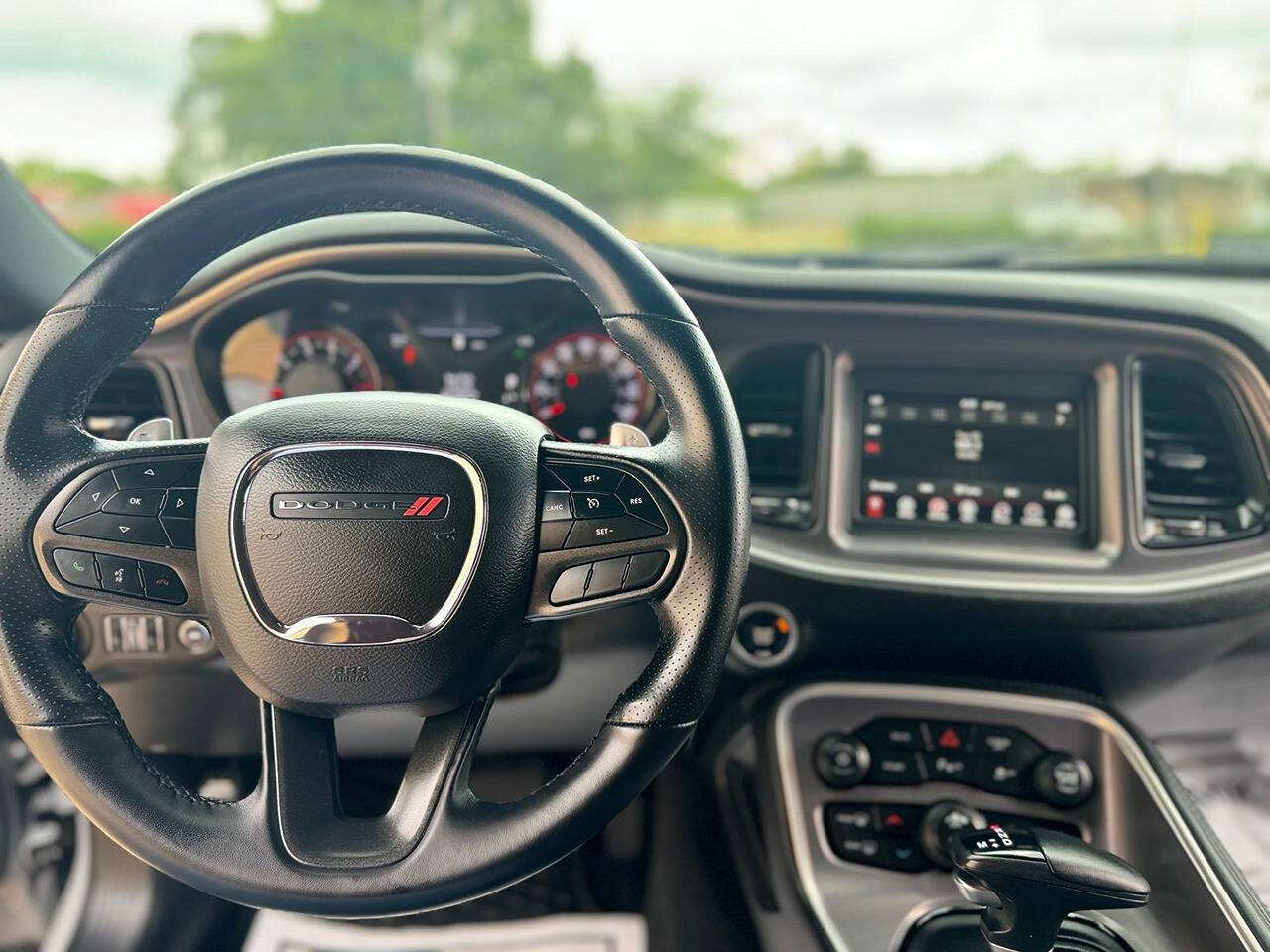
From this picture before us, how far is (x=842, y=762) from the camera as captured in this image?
5.13 ft

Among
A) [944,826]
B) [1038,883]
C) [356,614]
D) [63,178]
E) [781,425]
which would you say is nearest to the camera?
[356,614]

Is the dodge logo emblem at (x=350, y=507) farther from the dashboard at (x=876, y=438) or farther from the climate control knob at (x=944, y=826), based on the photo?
the climate control knob at (x=944, y=826)

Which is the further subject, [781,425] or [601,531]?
[781,425]

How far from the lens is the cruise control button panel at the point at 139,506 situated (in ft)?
3.31

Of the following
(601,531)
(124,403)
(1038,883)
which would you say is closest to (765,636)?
(1038,883)

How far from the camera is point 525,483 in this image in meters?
1.02

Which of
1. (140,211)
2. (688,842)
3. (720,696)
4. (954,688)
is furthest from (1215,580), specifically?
(140,211)

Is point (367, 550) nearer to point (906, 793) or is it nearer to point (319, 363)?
point (319, 363)

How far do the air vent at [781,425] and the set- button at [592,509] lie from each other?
2.03ft

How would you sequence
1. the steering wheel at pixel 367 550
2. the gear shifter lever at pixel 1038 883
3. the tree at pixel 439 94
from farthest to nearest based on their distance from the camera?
1. the tree at pixel 439 94
2. the gear shifter lever at pixel 1038 883
3. the steering wheel at pixel 367 550

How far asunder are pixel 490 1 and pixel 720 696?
1.35 meters

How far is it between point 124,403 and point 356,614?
31.4 inches

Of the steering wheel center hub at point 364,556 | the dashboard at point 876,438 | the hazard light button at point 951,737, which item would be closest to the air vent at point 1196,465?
the dashboard at point 876,438

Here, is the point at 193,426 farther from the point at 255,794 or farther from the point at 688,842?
the point at 688,842
